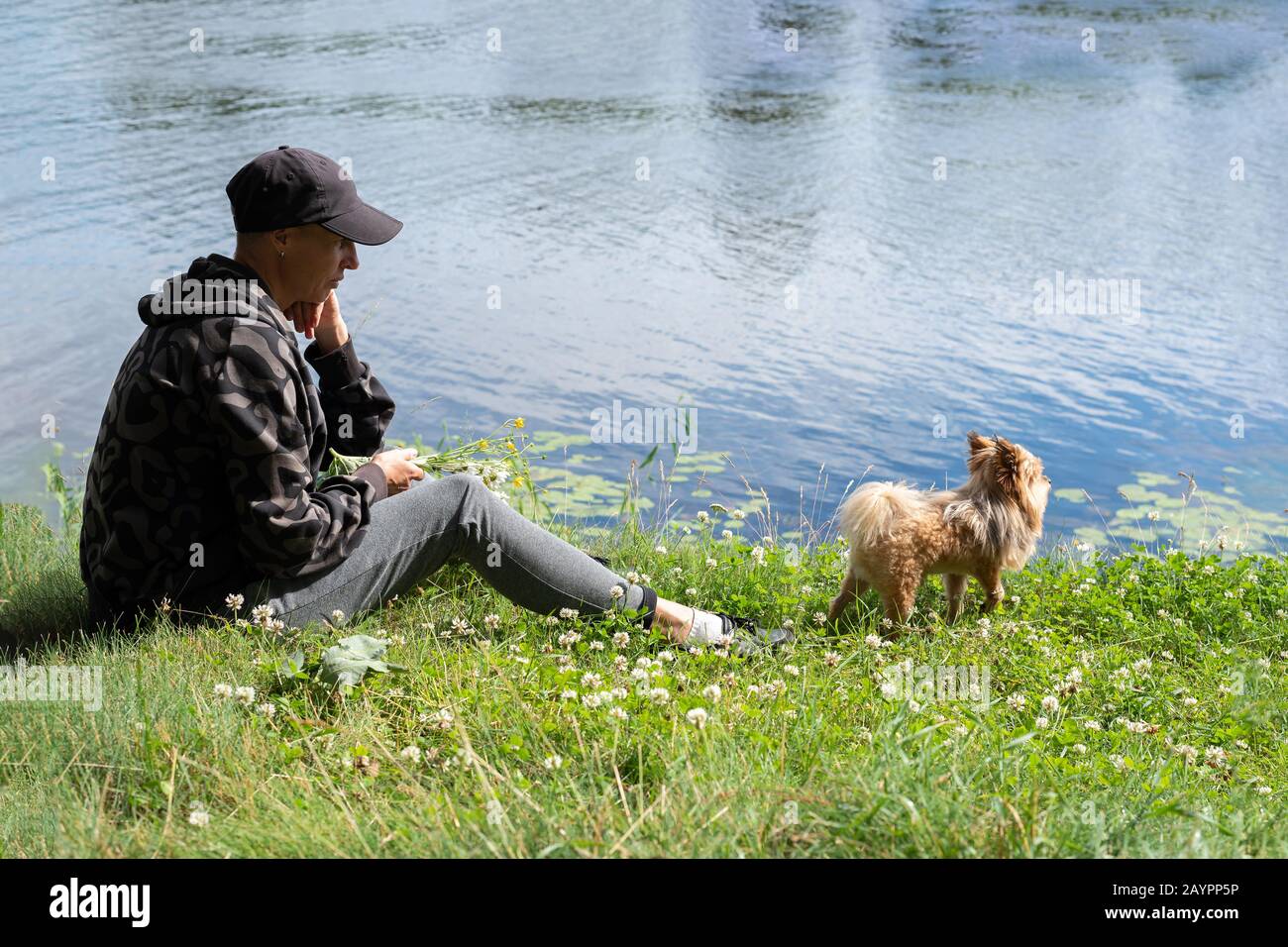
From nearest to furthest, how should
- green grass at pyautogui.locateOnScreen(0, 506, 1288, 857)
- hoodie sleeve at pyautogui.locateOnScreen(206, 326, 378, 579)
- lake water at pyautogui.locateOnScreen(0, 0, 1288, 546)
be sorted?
green grass at pyautogui.locateOnScreen(0, 506, 1288, 857) < hoodie sleeve at pyautogui.locateOnScreen(206, 326, 378, 579) < lake water at pyautogui.locateOnScreen(0, 0, 1288, 546)

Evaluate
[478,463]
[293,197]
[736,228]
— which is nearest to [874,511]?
[478,463]

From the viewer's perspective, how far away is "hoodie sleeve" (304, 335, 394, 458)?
16.2ft

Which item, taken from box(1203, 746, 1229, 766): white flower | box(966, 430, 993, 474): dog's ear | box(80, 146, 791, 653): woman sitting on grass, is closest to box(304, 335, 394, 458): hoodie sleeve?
box(80, 146, 791, 653): woman sitting on grass

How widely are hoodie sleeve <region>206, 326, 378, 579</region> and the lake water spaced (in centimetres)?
444

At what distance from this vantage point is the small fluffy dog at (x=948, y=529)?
4.85 metres

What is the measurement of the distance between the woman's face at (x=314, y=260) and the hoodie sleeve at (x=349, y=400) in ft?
2.12

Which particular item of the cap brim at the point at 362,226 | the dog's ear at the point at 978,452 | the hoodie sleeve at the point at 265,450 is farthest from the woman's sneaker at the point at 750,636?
the cap brim at the point at 362,226

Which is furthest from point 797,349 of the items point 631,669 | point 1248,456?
point 631,669

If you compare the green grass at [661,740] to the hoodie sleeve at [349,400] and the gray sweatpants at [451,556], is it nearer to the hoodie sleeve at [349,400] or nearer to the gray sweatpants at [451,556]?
the gray sweatpants at [451,556]

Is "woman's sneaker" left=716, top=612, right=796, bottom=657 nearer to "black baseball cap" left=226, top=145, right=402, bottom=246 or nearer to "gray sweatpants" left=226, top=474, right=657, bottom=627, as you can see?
"gray sweatpants" left=226, top=474, right=657, bottom=627

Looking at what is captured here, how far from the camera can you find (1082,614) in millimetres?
5238

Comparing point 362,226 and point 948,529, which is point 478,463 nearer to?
point 362,226

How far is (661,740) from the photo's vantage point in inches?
134

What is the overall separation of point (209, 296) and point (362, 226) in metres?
0.57
